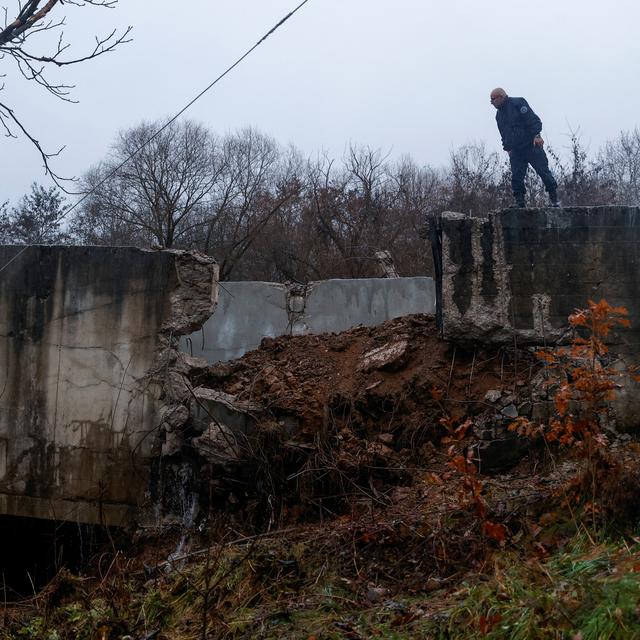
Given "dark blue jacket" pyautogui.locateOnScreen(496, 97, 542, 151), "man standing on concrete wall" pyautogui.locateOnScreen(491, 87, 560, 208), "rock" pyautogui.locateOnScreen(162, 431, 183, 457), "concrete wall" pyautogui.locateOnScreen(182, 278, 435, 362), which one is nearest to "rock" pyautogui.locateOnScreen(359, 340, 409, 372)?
"rock" pyautogui.locateOnScreen(162, 431, 183, 457)

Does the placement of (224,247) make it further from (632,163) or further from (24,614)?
(24,614)

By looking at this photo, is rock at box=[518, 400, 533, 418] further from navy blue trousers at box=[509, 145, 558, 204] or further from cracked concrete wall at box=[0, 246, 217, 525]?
cracked concrete wall at box=[0, 246, 217, 525]

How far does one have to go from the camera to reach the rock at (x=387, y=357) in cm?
747

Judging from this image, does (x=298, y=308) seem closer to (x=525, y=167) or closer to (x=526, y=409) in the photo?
(x=525, y=167)

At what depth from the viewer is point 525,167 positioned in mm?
8727

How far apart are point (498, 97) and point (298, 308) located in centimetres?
447

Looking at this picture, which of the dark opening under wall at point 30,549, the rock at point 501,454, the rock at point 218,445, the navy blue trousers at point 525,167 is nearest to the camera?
the rock at point 501,454

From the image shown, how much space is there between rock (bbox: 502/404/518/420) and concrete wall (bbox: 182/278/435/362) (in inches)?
205

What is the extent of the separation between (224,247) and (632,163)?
12211mm

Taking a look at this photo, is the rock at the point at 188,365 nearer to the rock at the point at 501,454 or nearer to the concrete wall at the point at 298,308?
the rock at the point at 501,454

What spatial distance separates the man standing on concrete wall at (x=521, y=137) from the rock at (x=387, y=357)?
223 centimetres

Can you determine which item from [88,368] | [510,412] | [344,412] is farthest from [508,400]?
[88,368]

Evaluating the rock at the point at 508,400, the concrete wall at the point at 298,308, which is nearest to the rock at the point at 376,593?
the rock at the point at 508,400

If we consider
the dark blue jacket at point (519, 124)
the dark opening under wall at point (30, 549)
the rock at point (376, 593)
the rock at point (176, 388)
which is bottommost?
the dark opening under wall at point (30, 549)
